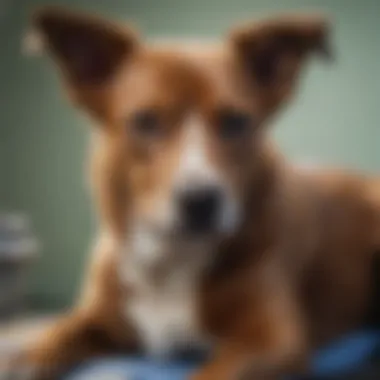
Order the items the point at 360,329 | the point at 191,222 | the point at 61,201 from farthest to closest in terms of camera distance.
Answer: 1. the point at 61,201
2. the point at 360,329
3. the point at 191,222

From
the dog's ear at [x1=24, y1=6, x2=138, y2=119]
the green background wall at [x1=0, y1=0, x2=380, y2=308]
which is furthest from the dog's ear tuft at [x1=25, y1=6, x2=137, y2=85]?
the green background wall at [x1=0, y1=0, x2=380, y2=308]

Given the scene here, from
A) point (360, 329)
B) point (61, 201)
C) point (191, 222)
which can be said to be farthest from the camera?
point (61, 201)

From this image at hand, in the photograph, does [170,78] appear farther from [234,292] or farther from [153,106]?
[234,292]

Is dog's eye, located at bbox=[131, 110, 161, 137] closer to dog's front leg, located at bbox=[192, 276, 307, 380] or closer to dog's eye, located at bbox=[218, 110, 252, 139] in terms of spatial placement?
dog's eye, located at bbox=[218, 110, 252, 139]

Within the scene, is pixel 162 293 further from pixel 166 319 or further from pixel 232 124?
pixel 232 124

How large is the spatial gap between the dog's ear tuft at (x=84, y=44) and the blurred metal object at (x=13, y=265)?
27cm

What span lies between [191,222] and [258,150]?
12 centimetres

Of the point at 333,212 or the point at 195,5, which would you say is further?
the point at 195,5

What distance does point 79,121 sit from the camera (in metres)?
1.15

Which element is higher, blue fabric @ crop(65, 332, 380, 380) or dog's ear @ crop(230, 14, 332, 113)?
dog's ear @ crop(230, 14, 332, 113)

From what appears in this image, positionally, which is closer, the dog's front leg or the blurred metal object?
the dog's front leg

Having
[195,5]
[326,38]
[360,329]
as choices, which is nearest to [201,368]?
[360,329]

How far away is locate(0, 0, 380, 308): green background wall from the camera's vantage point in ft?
3.88

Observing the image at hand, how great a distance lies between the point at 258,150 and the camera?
947mm
